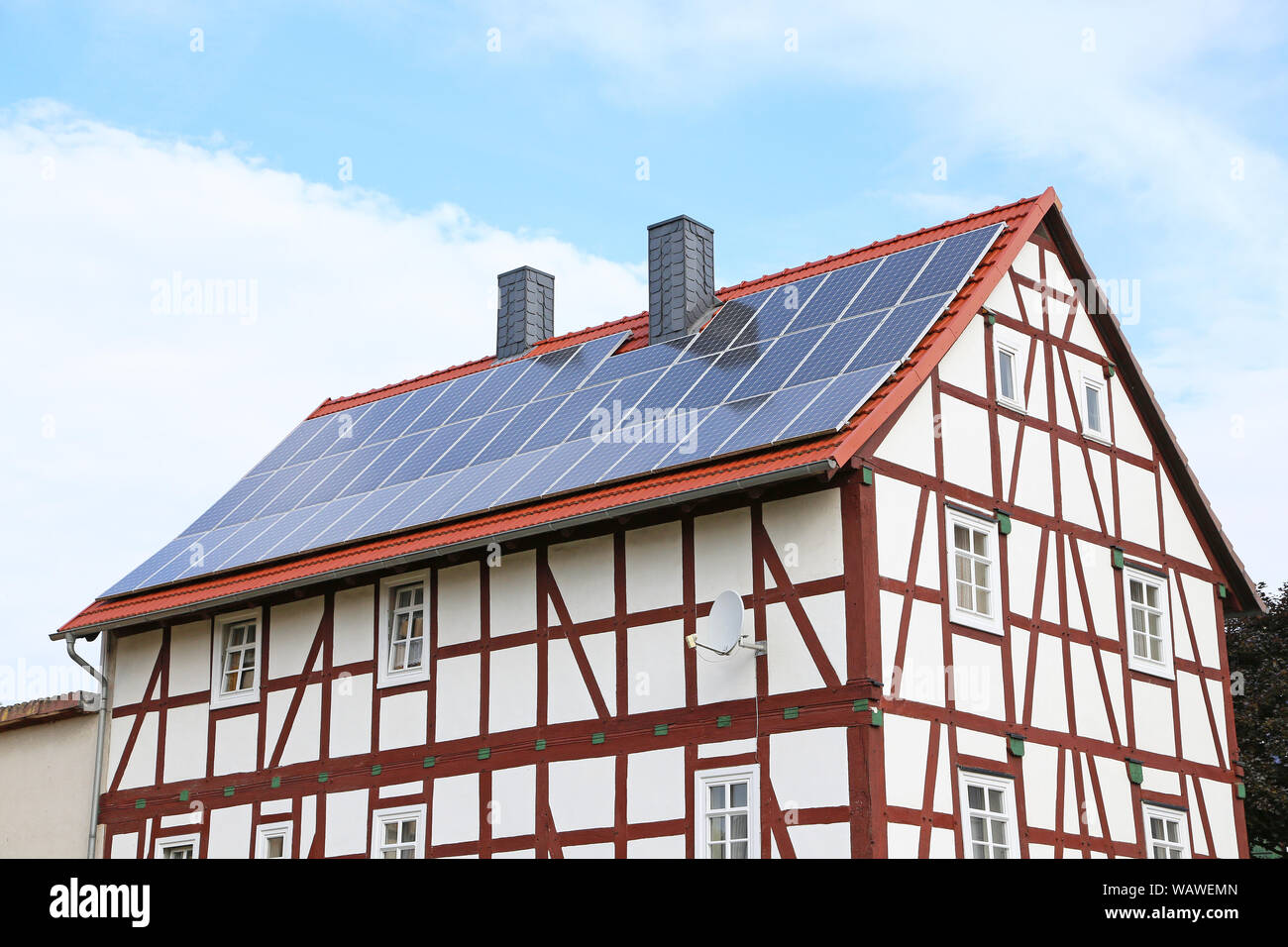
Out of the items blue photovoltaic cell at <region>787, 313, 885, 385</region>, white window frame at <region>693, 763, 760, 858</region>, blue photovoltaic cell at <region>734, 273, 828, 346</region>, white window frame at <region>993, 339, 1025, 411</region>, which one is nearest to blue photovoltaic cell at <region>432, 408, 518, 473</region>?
blue photovoltaic cell at <region>734, 273, 828, 346</region>

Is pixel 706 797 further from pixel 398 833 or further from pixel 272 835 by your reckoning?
pixel 272 835

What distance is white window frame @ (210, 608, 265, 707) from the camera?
24.0 meters

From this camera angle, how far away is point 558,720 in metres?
20.6

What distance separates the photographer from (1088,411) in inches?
924

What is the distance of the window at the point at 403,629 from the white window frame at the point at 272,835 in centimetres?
234

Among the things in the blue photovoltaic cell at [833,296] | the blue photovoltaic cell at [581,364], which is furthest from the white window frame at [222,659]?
the blue photovoltaic cell at [833,296]

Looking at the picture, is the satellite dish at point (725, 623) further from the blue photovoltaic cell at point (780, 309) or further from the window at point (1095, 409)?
the window at point (1095, 409)

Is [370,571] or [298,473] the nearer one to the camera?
[370,571]

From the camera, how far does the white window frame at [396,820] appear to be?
852 inches

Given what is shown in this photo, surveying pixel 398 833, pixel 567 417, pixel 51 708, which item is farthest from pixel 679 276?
pixel 51 708

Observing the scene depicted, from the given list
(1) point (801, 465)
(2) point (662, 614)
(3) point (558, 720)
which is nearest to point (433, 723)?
(3) point (558, 720)

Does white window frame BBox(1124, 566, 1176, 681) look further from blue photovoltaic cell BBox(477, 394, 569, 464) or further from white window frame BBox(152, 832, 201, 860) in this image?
white window frame BBox(152, 832, 201, 860)

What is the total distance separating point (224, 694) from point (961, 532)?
1043 cm
